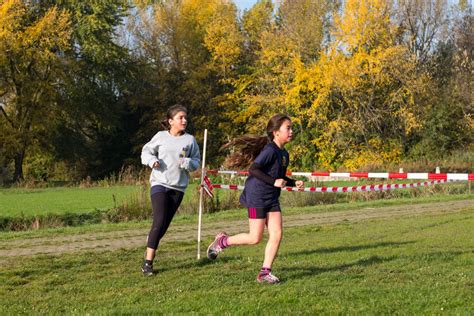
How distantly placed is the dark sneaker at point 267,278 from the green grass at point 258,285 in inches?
3.1

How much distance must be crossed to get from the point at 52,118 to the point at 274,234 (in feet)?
137

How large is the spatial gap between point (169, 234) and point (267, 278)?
22.7 ft

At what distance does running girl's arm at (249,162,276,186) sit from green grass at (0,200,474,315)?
105cm

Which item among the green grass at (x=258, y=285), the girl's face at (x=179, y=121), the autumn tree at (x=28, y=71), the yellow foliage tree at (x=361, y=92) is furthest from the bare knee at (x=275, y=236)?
the autumn tree at (x=28, y=71)

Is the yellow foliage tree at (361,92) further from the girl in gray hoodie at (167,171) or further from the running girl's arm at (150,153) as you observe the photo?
the running girl's arm at (150,153)

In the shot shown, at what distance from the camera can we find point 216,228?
1507 centimetres

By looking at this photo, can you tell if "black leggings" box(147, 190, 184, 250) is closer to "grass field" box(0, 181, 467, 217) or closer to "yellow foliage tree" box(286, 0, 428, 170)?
"grass field" box(0, 181, 467, 217)

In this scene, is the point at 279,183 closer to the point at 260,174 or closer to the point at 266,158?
the point at 260,174

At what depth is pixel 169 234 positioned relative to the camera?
13898 mm

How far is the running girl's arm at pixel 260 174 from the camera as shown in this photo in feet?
23.8

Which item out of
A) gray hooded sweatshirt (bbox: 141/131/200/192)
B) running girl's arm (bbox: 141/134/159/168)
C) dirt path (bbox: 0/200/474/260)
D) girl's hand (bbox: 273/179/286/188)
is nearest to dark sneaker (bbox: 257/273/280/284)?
girl's hand (bbox: 273/179/286/188)

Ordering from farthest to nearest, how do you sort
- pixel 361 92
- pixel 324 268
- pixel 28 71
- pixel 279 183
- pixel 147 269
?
pixel 361 92, pixel 28 71, pixel 324 268, pixel 147 269, pixel 279 183

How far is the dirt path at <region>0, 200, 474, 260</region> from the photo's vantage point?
1164 cm

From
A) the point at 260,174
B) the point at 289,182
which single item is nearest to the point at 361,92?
the point at 289,182
